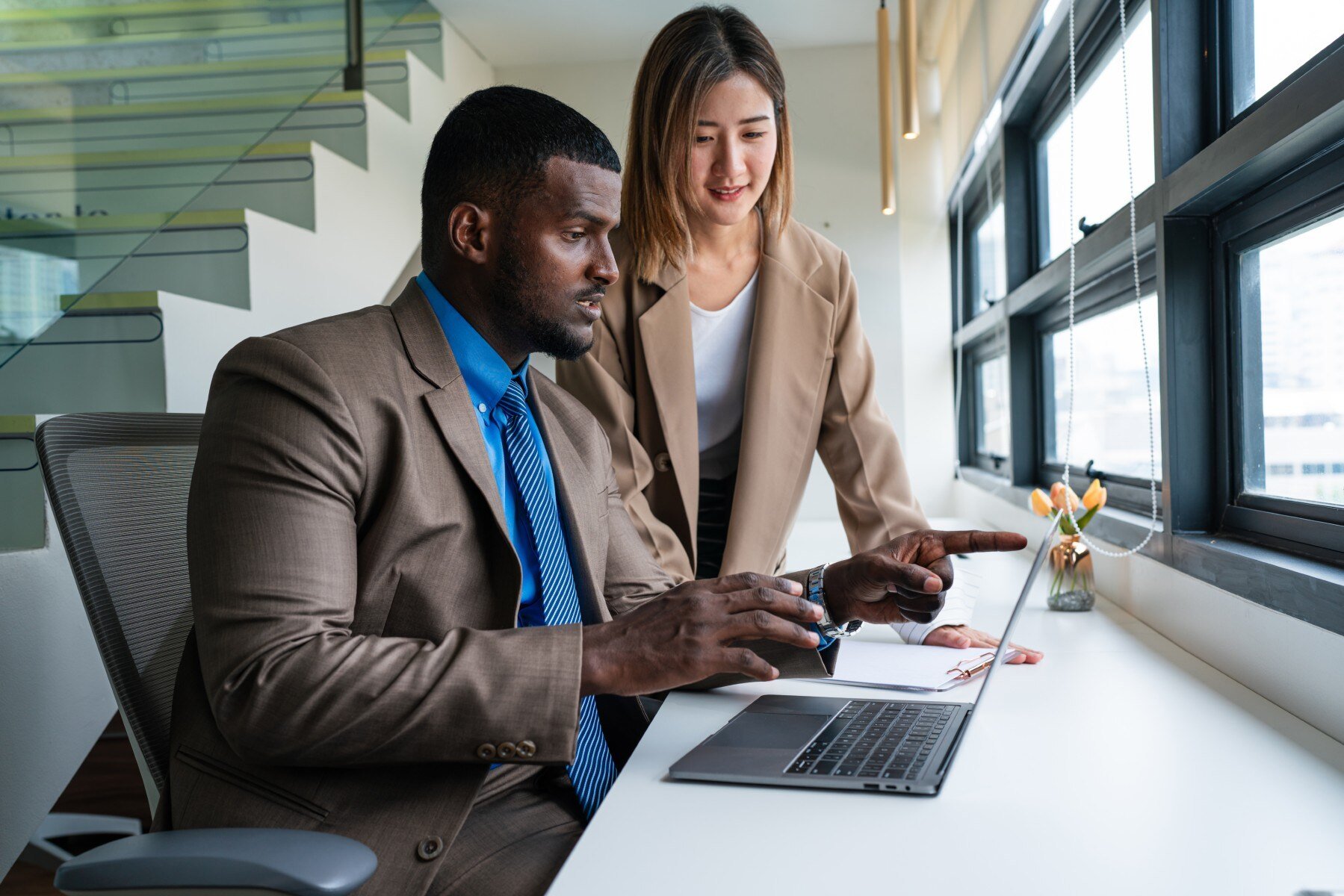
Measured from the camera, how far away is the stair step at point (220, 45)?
2564mm

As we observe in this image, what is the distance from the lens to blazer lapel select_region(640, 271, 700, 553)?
1751 mm

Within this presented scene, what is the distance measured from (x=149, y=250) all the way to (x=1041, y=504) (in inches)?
86.3

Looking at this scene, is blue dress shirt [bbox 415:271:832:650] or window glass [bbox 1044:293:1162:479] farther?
window glass [bbox 1044:293:1162:479]

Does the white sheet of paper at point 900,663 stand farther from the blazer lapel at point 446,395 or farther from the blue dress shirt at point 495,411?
the blazer lapel at point 446,395

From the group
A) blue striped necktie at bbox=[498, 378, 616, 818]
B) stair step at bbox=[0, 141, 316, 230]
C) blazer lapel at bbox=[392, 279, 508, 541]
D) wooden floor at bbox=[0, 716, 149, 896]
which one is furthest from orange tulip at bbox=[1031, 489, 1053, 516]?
stair step at bbox=[0, 141, 316, 230]

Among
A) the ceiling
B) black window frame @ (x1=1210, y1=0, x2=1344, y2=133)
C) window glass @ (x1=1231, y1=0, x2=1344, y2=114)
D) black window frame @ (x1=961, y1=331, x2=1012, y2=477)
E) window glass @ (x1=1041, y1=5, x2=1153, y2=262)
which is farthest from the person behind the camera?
the ceiling

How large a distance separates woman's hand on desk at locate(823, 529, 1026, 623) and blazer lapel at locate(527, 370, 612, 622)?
28 centimetres

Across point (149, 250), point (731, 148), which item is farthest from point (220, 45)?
point (731, 148)

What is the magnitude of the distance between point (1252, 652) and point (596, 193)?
95cm

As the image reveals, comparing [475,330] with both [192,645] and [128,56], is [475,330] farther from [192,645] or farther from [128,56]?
[128,56]

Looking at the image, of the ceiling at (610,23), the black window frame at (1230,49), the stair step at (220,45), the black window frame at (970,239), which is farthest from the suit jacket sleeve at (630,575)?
the ceiling at (610,23)

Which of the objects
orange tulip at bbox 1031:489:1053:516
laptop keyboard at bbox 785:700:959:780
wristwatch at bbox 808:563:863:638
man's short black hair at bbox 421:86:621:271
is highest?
man's short black hair at bbox 421:86:621:271

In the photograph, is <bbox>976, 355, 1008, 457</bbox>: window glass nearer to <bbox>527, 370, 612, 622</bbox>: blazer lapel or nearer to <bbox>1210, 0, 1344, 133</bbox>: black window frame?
<bbox>1210, 0, 1344, 133</bbox>: black window frame

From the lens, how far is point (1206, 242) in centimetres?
171
